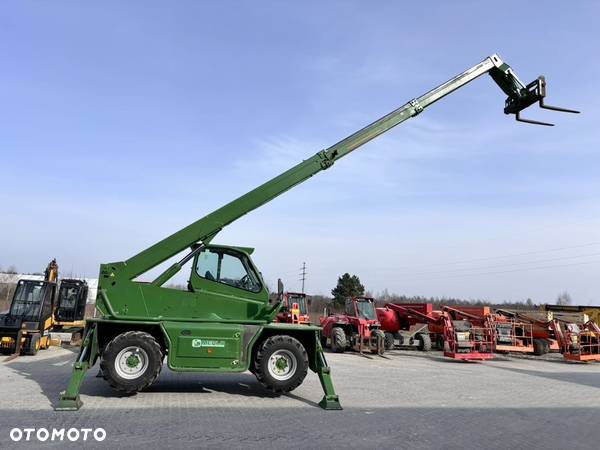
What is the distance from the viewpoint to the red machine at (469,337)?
1920cm

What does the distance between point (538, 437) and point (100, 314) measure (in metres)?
7.93

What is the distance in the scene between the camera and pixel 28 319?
17.6m

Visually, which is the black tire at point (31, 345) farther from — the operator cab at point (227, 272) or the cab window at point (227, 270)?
the cab window at point (227, 270)

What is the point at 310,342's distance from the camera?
984 cm

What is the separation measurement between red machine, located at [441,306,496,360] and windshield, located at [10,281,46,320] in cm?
1606

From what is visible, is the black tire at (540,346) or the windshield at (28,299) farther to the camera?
the black tire at (540,346)

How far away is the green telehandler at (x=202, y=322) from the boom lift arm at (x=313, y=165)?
0.07 feet

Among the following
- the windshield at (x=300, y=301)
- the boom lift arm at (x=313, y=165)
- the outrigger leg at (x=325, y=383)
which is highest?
the boom lift arm at (x=313, y=165)

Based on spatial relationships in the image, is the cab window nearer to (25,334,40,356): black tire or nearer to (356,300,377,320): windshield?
(25,334,40,356): black tire

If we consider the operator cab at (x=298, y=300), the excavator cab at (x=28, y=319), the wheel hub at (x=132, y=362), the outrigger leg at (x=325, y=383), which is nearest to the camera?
the outrigger leg at (x=325, y=383)

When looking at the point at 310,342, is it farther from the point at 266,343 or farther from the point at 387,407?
the point at 387,407

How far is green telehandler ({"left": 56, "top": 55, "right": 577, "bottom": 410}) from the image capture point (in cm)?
888

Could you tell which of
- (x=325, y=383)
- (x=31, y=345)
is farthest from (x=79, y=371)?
(x=31, y=345)

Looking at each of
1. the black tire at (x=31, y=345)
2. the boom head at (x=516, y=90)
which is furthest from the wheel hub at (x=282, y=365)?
the black tire at (x=31, y=345)
